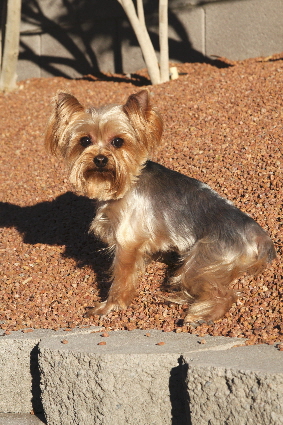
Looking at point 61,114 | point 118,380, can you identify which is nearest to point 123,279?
point 118,380

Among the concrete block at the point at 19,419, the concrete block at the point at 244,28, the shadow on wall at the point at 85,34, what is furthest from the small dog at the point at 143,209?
the shadow on wall at the point at 85,34

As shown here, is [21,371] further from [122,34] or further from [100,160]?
[122,34]

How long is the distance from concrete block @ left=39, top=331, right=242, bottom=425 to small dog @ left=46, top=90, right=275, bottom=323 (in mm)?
768

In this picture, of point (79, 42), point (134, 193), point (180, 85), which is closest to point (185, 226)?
point (134, 193)

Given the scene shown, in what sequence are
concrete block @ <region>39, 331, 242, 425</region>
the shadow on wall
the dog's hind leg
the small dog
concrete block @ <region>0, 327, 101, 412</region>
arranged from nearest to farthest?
concrete block @ <region>39, 331, 242, 425</region>
concrete block @ <region>0, 327, 101, 412</region>
the dog's hind leg
the small dog
the shadow on wall

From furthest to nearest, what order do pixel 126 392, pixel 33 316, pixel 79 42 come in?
pixel 79 42 < pixel 33 316 < pixel 126 392

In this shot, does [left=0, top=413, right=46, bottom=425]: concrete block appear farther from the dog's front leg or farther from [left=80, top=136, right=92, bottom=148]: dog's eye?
[left=80, top=136, right=92, bottom=148]: dog's eye

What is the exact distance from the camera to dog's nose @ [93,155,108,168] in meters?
4.64

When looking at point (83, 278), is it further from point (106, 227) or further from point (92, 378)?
point (92, 378)

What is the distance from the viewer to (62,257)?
19.3 ft

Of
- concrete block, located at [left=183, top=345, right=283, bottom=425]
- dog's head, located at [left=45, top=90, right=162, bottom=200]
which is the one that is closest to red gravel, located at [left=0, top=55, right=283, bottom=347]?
concrete block, located at [left=183, top=345, right=283, bottom=425]

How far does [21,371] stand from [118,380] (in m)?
0.92

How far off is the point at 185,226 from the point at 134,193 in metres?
0.53

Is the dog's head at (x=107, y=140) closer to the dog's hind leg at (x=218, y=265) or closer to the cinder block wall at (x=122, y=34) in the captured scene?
the dog's hind leg at (x=218, y=265)
